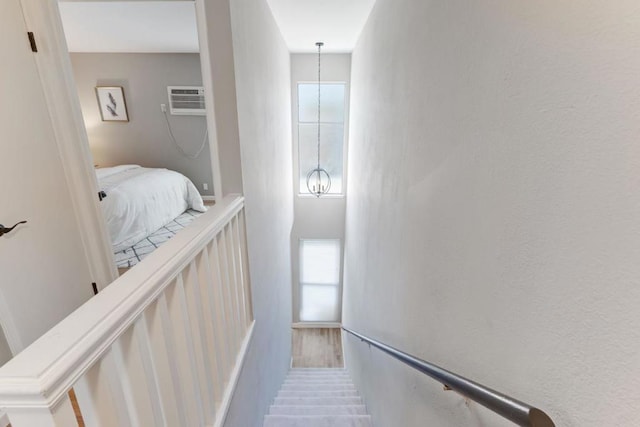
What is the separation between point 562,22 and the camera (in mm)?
511

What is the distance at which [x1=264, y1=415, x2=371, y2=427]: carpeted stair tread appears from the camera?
2.11 meters

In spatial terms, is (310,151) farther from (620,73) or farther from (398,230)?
(620,73)

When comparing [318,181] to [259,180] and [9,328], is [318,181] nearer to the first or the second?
[259,180]

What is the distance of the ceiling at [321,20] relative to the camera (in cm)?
247

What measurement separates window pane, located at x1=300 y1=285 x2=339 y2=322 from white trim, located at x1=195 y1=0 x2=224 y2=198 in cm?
428

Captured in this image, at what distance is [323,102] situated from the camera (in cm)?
458

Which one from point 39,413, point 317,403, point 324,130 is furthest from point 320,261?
point 39,413

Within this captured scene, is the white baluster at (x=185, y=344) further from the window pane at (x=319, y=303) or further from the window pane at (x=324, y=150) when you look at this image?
the window pane at (x=319, y=303)

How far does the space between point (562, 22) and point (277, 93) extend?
2891mm

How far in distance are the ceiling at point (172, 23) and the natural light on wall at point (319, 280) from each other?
3.17 meters

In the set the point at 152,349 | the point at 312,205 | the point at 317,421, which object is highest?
the point at 152,349

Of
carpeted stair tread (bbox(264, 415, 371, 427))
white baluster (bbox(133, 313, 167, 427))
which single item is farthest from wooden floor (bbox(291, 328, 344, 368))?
white baluster (bbox(133, 313, 167, 427))

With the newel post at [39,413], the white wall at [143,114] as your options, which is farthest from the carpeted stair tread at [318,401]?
the white wall at [143,114]

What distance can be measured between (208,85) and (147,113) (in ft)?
15.2
